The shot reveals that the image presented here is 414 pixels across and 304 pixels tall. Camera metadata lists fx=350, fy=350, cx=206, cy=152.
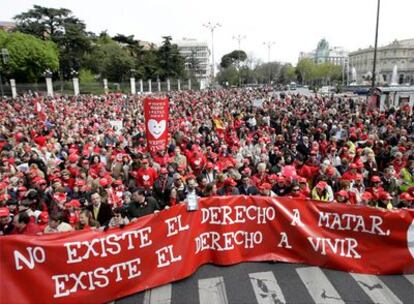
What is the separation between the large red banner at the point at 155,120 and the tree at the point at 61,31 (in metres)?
57.1

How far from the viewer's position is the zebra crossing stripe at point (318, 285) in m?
4.79

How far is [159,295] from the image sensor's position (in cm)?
492

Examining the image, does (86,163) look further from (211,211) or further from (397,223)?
(397,223)

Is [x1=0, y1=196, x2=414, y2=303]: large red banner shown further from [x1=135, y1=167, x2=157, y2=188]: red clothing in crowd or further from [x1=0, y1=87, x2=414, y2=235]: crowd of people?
[x1=135, y1=167, x2=157, y2=188]: red clothing in crowd

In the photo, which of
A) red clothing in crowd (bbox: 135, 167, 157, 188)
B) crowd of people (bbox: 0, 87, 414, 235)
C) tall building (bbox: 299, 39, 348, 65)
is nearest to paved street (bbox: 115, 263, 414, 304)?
crowd of people (bbox: 0, 87, 414, 235)

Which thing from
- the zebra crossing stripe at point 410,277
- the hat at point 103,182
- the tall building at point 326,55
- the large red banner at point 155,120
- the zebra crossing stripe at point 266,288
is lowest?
the zebra crossing stripe at point 266,288

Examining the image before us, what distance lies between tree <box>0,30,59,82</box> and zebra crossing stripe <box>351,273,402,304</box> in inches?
2129

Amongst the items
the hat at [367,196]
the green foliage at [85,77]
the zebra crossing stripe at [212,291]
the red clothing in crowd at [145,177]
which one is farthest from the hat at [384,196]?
the green foliage at [85,77]

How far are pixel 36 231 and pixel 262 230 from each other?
136 inches

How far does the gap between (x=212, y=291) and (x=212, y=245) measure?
71cm

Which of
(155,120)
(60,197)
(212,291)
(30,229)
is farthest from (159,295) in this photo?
(155,120)

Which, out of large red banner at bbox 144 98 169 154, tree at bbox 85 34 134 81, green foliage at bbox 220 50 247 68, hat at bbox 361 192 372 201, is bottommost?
hat at bbox 361 192 372 201

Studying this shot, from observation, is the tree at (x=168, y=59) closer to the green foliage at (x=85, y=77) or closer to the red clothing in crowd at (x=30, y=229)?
the green foliage at (x=85, y=77)

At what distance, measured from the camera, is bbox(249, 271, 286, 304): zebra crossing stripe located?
4.80 metres
